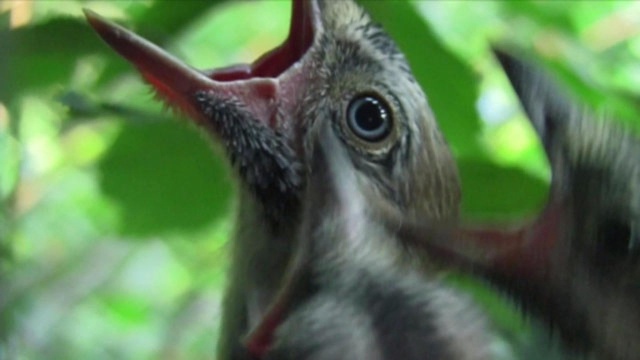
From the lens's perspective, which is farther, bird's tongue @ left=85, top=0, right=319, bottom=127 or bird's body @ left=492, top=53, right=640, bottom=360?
bird's tongue @ left=85, top=0, right=319, bottom=127

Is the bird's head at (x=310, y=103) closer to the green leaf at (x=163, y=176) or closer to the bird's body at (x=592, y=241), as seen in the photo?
the green leaf at (x=163, y=176)

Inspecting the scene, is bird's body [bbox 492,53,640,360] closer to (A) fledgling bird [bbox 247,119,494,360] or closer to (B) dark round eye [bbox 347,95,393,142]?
(A) fledgling bird [bbox 247,119,494,360]

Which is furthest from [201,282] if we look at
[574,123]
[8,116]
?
[574,123]

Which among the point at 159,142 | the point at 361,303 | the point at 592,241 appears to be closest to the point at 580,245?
the point at 592,241

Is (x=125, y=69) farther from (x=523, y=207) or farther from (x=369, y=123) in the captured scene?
(x=523, y=207)

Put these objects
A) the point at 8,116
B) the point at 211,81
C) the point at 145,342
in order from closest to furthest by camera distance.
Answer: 1. the point at 8,116
2. the point at 211,81
3. the point at 145,342

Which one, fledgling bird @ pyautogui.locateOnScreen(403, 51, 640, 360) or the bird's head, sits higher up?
the bird's head

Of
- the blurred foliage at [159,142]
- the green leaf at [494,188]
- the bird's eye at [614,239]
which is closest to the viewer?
the bird's eye at [614,239]

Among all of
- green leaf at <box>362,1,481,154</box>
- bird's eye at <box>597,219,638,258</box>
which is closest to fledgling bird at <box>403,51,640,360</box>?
bird's eye at <box>597,219,638,258</box>

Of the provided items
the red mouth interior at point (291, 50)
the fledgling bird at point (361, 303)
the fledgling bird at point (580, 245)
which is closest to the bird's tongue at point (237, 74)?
the red mouth interior at point (291, 50)
